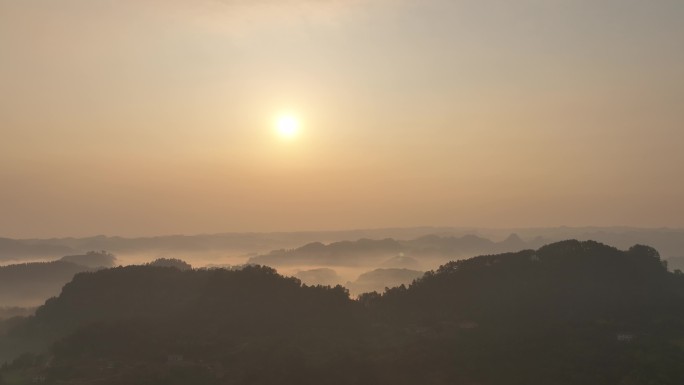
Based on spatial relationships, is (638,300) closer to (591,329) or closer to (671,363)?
(591,329)

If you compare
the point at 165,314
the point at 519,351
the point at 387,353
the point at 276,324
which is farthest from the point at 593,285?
the point at 165,314

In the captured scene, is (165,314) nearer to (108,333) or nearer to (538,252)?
(108,333)

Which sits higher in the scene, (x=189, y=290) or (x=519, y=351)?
(x=189, y=290)

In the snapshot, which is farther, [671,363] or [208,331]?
[208,331]

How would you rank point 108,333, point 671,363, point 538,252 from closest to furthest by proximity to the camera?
point 671,363 < point 108,333 < point 538,252

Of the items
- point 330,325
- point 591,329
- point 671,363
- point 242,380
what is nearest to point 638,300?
point 591,329

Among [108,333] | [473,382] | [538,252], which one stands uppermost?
[538,252]

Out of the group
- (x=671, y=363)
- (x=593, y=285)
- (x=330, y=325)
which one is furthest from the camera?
(x=593, y=285)
